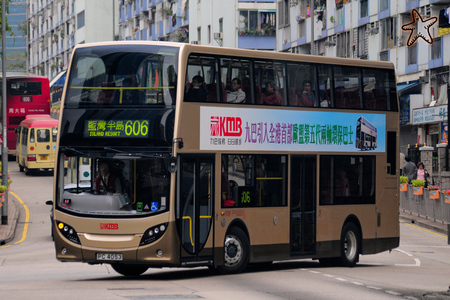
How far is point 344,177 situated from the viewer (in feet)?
61.8

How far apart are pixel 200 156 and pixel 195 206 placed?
2.81ft

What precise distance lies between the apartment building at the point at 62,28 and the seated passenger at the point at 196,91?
219 ft

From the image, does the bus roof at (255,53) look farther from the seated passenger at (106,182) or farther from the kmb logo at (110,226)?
the kmb logo at (110,226)

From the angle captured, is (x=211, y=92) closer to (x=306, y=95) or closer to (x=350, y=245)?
(x=306, y=95)

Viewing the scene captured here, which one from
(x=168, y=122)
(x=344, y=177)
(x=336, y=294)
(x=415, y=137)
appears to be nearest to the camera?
(x=336, y=294)

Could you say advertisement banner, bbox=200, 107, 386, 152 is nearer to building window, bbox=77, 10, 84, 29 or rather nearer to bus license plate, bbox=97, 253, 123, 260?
bus license plate, bbox=97, 253, 123, 260

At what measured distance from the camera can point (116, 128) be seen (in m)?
15.4

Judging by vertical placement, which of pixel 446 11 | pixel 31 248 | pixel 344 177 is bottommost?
pixel 31 248

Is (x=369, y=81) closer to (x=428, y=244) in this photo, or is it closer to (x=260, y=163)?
(x=260, y=163)

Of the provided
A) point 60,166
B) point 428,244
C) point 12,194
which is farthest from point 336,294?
point 12,194

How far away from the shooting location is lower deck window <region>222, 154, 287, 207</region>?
1633cm

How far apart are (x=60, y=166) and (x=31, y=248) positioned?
10809 mm

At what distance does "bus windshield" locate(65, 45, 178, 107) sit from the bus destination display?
0.32 metres

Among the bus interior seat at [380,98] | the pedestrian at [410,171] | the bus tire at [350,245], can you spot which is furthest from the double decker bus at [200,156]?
the pedestrian at [410,171]
